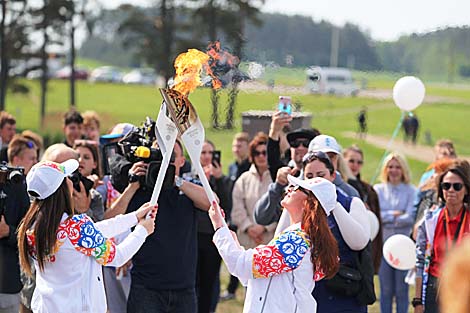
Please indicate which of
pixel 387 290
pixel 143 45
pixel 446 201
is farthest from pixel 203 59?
pixel 143 45

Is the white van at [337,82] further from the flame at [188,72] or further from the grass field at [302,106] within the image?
the flame at [188,72]

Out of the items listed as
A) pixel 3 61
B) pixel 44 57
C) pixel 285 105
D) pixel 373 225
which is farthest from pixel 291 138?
pixel 44 57

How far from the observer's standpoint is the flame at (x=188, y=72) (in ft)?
17.0

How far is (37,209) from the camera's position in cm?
494

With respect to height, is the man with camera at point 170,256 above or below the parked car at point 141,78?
above

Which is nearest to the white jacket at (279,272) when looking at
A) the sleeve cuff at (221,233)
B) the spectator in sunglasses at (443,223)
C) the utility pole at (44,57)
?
the sleeve cuff at (221,233)

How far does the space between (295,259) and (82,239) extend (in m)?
1.19

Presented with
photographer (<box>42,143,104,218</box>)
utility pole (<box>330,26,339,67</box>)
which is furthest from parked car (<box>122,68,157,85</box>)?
photographer (<box>42,143,104,218</box>)

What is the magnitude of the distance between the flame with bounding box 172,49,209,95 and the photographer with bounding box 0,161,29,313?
1558 mm

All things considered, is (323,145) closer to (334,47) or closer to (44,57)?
(334,47)

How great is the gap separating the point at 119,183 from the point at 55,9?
19629 millimetres

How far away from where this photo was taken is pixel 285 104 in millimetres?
6754

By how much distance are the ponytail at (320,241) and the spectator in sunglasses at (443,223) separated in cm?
169

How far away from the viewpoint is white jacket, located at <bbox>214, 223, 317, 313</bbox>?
473 cm
